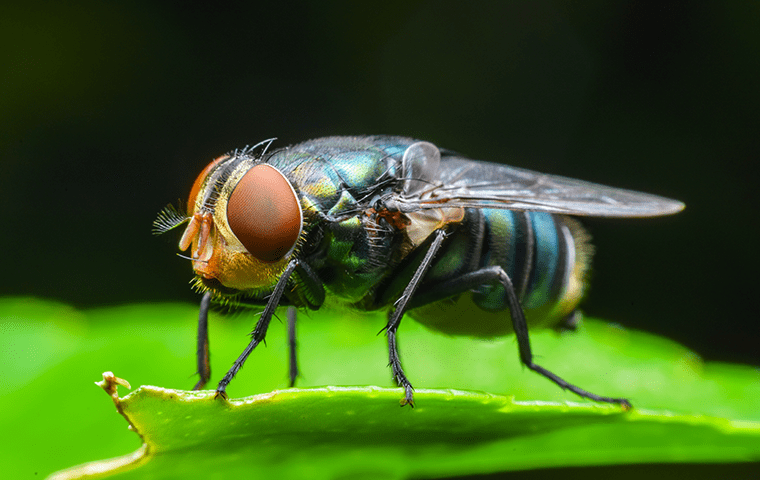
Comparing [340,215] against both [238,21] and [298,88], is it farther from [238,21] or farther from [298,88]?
[238,21]

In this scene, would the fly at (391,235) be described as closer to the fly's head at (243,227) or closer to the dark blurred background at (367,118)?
the fly's head at (243,227)

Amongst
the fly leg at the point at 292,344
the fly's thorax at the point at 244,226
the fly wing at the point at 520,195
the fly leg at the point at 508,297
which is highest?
the fly wing at the point at 520,195

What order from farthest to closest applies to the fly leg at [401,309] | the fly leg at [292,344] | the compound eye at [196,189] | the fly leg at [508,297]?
1. the fly leg at [292,344]
2. the fly leg at [508,297]
3. the compound eye at [196,189]
4. the fly leg at [401,309]

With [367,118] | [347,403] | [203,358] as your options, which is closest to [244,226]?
[203,358]

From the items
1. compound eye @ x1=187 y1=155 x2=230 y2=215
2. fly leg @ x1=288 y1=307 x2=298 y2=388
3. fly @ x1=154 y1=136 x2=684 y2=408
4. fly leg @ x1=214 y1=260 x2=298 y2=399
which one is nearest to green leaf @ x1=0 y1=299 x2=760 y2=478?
fly leg @ x1=288 y1=307 x2=298 y2=388


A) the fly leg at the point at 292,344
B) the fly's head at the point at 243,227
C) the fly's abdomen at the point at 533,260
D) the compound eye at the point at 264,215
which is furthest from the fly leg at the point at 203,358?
the fly's abdomen at the point at 533,260

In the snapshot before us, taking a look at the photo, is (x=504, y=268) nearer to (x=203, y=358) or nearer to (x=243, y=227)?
(x=243, y=227)

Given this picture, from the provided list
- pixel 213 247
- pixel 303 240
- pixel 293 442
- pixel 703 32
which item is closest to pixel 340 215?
pixel 303 240
